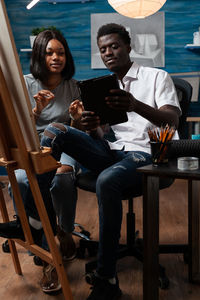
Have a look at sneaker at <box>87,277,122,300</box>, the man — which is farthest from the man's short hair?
sneaker at <box>87,277,122,300</box>

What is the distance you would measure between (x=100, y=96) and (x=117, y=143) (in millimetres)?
376

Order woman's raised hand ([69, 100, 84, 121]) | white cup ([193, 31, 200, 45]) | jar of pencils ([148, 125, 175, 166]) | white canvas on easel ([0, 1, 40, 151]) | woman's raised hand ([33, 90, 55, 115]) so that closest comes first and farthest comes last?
1. white canvas on easel ([0, 1, 40, 151])
2. jar of pencils ([148, 125, 175, 166])
3. woman's raised hand ([33, 90, 55, 115])
4. woman's raised hand ([69, 100, 84, 121])
5. white cup ([193, 31, 200, 45])

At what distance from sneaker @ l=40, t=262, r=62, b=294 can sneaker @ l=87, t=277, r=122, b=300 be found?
0.23m

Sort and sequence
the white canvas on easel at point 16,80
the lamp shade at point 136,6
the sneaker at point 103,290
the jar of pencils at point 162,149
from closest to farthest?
1. the white canvas on easel at point 16,80
2. the jar of pencils at point 162,149
3. the sneaker at point 103,290
4. the lamp shade at point 136,6

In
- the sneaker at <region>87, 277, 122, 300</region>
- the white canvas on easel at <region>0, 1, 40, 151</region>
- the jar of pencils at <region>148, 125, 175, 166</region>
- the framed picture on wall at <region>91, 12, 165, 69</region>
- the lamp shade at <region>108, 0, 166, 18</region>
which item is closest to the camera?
the white canvas on easel at <region>0, 1, 40, 151</region>

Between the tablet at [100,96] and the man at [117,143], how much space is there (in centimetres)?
3

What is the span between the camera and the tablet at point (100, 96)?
1347mm

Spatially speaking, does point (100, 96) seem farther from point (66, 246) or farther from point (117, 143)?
point (66, 246)

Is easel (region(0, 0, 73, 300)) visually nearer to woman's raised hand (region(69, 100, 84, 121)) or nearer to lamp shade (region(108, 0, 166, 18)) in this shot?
woman's raised hand (region(69, 100, 84, 121))

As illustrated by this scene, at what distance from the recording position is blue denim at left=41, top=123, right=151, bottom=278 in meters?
1.31

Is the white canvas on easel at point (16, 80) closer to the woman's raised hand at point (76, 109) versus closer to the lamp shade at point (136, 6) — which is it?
the woman's raised hand at point (76, 109)

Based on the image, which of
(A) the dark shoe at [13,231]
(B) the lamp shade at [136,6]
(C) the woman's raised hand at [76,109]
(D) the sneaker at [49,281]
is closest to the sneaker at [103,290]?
(D) the sneaker at [49,281]

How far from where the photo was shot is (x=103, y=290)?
129 centimetres

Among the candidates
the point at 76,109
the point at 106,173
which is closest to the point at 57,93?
the point at 76,109
